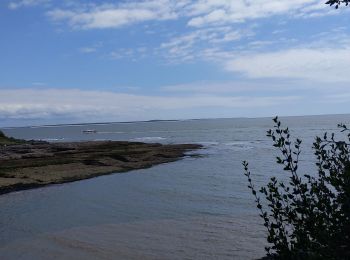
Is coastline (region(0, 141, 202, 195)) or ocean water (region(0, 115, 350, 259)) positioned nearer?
ocean water (region(0, 115, 350, 259))

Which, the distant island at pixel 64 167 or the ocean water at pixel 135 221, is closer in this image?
the ocean water at pixel 135 221

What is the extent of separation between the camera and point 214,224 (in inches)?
613

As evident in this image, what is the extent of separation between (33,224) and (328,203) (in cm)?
1379

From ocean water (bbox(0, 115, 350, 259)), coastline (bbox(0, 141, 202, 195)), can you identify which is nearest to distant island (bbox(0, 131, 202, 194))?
coastline (bbox(0, 141, 202, 195))

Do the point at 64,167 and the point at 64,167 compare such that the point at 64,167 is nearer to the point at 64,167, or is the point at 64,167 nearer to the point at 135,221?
the point at 64,167

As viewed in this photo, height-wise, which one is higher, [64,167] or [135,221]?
[64,167]

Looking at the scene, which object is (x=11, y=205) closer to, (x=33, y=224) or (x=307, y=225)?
(x=33, y=224)

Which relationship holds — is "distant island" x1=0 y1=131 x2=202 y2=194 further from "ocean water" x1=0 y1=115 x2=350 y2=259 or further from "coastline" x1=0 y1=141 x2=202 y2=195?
"ocean water" x1=0 y1=115 x2=350 y2=259

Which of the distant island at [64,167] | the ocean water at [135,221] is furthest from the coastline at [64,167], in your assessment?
the ocean water at [135,221]

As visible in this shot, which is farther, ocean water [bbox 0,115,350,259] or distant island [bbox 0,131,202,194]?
distant island [bbox 0,131,202,194]

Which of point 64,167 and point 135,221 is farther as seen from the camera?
point 64,167

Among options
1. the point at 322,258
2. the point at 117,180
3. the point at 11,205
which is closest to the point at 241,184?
the point at 117,180

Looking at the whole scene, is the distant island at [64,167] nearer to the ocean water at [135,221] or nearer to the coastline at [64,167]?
the coastline at [64,167]

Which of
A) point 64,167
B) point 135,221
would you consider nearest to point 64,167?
point 64,167
